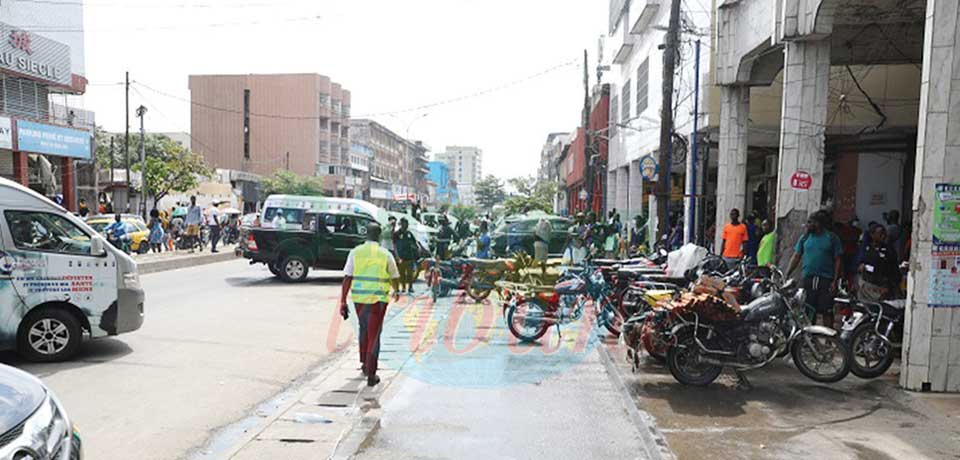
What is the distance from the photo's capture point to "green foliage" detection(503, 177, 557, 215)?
49875 millimetres

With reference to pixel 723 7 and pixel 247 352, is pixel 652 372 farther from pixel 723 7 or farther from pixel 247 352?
pixel 723 7

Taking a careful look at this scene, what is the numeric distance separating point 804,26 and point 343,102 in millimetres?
69966

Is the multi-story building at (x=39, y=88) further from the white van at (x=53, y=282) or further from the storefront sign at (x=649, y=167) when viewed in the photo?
the storefront sign at (x=649, y=167)

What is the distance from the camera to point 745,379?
706 centimetres

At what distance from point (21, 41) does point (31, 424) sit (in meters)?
29.5

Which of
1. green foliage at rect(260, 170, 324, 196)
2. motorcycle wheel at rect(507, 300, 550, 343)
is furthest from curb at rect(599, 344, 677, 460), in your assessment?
green foliage at rect(260, 170, 324, 196)

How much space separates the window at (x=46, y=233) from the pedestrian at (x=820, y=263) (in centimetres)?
904

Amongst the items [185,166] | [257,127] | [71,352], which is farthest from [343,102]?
[71,352]

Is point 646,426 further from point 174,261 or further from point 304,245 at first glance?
point 174,261

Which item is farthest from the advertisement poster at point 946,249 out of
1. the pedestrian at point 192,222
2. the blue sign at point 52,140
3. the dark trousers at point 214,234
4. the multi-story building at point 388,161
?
the multi-story building at point 388,161

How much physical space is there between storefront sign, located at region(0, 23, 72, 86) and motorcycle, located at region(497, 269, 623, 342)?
25601 mm

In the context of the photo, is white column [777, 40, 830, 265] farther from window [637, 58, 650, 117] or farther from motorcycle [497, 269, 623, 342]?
window [637, 58, 650, 117]

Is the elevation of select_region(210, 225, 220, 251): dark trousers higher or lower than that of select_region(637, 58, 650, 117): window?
lower

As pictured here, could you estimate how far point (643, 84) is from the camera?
2578cm
